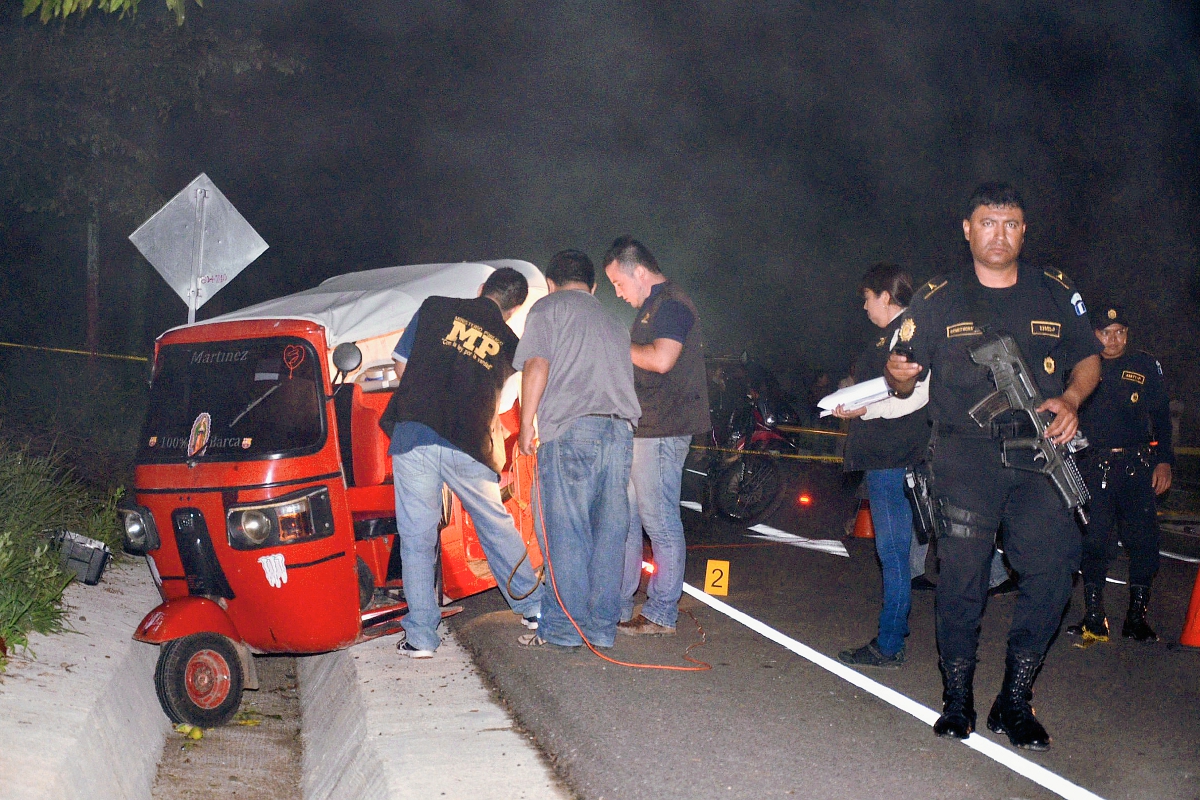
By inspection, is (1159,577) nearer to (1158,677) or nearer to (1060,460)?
(1158,677)

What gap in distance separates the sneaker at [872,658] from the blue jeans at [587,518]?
1133 millimetres

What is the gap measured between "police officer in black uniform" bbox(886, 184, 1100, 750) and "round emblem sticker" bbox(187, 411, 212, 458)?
301 centimetres

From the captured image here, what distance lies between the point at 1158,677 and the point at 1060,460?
1868 millimetres

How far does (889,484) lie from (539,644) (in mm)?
1883

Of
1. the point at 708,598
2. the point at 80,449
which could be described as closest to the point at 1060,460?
the point at 708,598

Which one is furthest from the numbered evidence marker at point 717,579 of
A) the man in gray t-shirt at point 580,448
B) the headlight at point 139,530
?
the headlight at point 139,530

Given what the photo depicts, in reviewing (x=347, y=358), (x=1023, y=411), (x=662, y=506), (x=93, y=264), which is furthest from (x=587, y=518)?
(x=93, y=264)

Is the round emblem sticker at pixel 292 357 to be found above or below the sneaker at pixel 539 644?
above

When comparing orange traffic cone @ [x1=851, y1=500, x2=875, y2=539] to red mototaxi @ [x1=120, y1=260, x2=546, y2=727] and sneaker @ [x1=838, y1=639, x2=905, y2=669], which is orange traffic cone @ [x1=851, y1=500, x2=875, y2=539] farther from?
red mototaxi @ [x1=120, y1=260, x2=546, y2=727]

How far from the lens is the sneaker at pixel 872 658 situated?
17.9 ft

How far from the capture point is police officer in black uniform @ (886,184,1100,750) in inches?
167

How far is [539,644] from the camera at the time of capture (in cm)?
576

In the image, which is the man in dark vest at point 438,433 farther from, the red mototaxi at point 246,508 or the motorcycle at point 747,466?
the motorcycle at point 747,466

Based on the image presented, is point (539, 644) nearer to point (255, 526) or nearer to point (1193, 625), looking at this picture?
point (255, 526)
